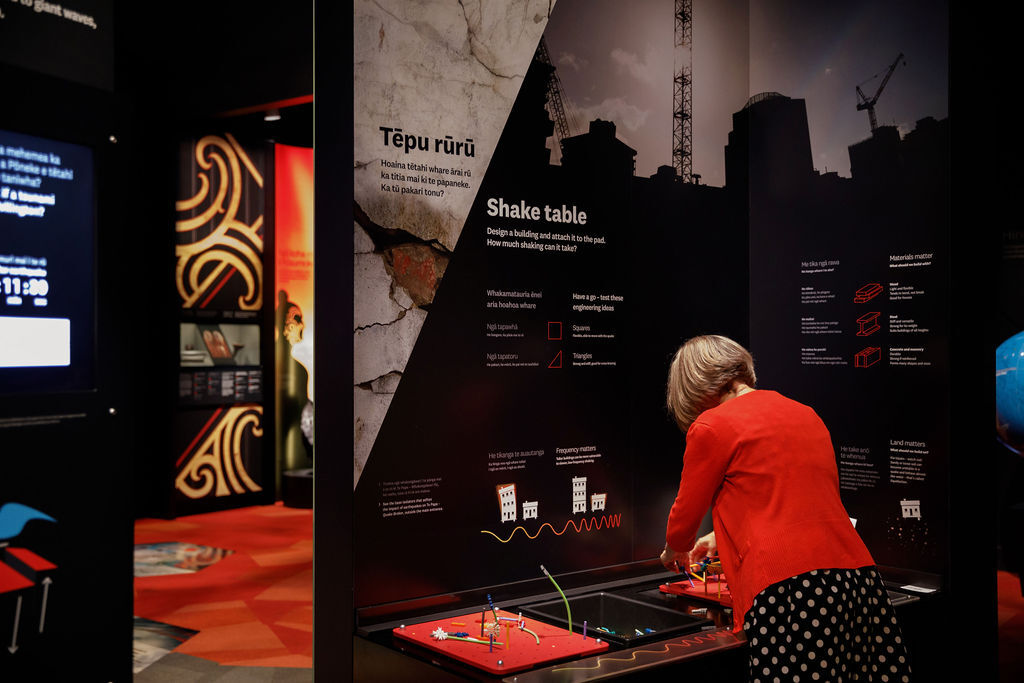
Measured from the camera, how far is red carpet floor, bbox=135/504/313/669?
458 centimetres

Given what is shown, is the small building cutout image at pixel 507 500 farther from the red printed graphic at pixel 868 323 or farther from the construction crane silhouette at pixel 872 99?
the construction crane silhouette at pixel 872 99

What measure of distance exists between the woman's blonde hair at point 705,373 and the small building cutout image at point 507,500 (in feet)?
2.09

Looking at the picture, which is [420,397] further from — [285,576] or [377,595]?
[285,576]

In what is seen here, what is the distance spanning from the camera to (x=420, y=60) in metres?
2.72

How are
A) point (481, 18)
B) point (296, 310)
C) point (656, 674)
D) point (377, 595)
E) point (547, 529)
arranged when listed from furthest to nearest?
point (296, 310)
point (547, 529)
point (481, 18)
point (377, 595)
point (656, 674)

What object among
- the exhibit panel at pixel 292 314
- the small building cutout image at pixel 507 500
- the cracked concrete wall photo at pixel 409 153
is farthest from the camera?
the exhibit panel at pixel 292 314

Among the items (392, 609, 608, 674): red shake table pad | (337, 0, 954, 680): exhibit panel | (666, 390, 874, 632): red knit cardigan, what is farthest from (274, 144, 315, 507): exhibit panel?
(666, 390, 874, 632): red knit cardigan

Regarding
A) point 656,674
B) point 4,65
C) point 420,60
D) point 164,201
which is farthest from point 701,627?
point 164,201

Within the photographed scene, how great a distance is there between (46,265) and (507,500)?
6.13 feet

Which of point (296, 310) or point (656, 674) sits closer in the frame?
point (656, 674)

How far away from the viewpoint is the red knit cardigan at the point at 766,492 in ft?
7.64


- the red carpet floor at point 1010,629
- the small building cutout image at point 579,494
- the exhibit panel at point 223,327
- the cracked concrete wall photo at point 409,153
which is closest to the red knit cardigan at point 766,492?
the small building cutout image at point 579,494

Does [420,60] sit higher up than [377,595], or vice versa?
[420,60]

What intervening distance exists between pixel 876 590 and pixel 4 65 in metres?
2.36
